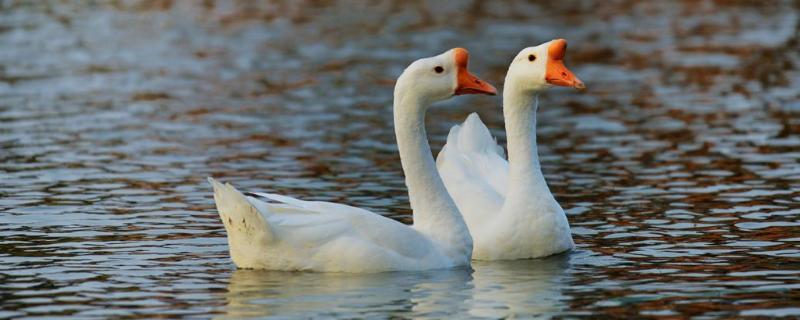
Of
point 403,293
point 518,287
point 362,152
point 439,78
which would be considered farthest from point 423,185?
point 362,152

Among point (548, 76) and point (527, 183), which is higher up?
point (548, 76)

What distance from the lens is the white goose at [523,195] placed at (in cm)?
1362

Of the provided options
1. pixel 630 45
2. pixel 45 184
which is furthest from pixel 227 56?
pixel 45 184

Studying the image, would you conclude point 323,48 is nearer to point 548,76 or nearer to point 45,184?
point 45,184

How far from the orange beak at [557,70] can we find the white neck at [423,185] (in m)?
1.30

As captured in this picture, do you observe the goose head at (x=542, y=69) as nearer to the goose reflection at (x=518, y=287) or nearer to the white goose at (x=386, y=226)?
the white goose at (x=386, y=226)

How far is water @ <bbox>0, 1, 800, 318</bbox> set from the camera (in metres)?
12.0

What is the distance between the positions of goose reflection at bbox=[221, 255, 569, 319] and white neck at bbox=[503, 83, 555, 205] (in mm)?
799

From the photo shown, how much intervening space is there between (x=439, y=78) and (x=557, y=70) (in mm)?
1333

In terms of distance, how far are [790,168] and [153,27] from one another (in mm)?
23823

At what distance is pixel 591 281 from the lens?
488 inches

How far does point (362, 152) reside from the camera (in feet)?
68.3

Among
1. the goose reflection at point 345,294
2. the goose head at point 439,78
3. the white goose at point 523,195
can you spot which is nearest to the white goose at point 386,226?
the goose head at point 439,78

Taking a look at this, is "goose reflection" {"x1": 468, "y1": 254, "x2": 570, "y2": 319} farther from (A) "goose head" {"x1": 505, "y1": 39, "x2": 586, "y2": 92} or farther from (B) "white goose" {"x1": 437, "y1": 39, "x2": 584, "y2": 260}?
(A) "goose head" {"x1": 505, "y1": 39, "x2": 586, "y2": 92}
